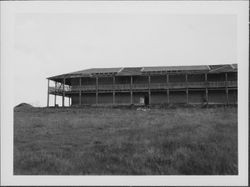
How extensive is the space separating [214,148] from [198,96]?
22.1 metres

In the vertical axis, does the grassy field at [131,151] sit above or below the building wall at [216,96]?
below

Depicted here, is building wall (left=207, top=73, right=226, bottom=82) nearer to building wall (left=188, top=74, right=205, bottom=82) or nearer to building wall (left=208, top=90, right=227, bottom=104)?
building wall (left=188, top=74, right=205, bottom=82)

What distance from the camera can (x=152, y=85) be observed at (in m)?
29.1

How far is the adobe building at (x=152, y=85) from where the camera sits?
2747cm

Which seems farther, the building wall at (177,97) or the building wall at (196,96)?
the building wall at (177,97)

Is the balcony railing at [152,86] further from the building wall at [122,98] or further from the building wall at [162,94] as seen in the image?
the building wall at [122,98]

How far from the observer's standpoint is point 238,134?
6848 mm

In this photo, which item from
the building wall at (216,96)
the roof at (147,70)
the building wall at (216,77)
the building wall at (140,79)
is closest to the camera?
the roof at (147,70)

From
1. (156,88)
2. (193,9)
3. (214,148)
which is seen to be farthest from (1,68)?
(156,88)

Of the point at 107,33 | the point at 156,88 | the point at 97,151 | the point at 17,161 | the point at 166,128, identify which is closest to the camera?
the point at 17,161

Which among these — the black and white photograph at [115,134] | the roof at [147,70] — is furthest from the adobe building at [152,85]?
the black and white photograph at [115,134]

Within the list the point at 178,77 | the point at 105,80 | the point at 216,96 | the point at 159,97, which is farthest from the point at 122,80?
the point at 216,96

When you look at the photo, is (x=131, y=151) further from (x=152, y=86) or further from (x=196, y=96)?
(x=196, y=96)

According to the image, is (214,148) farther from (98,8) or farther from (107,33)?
(107,33)
